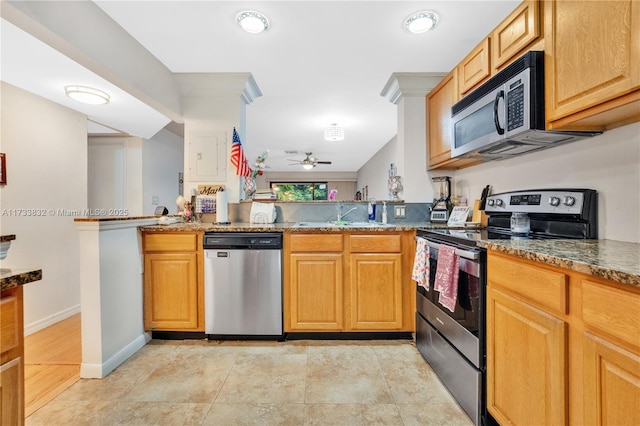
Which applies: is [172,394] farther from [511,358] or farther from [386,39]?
[386,39]

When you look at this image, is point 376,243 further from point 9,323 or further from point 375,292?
point 9,323

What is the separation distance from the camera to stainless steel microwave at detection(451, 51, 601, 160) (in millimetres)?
1404

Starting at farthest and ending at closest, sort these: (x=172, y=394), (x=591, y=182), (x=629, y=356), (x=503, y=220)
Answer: (x=503, y=220), (x=172, y=394), (x=591, y=182), (x=629, y=356)

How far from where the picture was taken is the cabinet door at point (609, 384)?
736 mm

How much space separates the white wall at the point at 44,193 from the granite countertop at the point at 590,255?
11.8ft

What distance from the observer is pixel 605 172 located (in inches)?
54.8

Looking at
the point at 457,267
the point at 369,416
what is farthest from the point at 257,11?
the point at 369,416

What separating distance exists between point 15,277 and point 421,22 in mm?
2397

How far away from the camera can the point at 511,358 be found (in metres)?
1.19

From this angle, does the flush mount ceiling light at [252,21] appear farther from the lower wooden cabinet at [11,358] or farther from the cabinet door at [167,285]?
the lower wooden cabinet at [11,358]

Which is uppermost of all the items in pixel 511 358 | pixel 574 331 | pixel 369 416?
pixel 574 331

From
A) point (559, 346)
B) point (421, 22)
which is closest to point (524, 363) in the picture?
point (559, 346)

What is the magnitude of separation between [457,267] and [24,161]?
3631mm

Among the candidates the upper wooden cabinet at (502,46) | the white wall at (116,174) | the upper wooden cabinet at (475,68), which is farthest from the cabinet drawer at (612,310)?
the white wall at (116,174)
